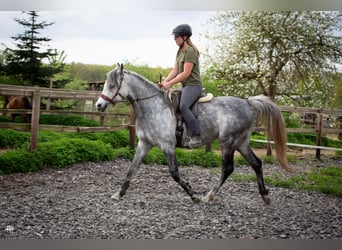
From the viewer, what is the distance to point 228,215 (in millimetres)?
3174

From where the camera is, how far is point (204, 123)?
11.5 ft

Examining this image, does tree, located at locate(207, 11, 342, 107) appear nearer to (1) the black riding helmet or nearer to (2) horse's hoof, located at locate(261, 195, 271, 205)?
(1) the black riding helmet

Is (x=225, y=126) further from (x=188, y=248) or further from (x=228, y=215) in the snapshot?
(x=188, y=248)

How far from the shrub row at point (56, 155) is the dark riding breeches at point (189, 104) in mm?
1417

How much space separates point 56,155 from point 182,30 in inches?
78.0

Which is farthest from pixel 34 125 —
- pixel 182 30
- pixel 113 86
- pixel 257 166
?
pixel 257 166

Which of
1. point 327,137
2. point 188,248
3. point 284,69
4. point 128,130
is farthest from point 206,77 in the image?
point 188,248

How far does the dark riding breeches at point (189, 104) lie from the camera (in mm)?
3373

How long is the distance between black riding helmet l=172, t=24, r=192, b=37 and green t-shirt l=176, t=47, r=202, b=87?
5.6 inches

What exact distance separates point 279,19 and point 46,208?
2.86 metres

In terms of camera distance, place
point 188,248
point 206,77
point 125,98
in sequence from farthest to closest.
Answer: point 206,77 < point 125,98 < point 188,248

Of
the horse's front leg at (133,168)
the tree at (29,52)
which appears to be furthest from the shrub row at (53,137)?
the horse's front leg at (133,168)

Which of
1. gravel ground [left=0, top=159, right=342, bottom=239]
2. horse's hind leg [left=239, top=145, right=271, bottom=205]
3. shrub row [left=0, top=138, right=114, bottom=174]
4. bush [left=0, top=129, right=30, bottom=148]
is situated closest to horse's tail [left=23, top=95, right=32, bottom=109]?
bush [left=0, top=129, right=30, bottom=148]

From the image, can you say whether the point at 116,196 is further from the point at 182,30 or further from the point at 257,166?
the point at 182,30
